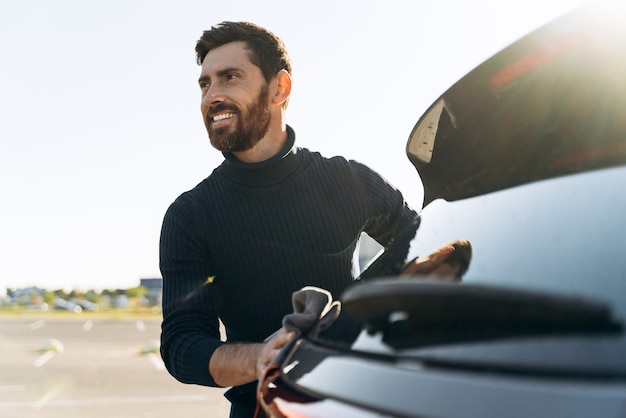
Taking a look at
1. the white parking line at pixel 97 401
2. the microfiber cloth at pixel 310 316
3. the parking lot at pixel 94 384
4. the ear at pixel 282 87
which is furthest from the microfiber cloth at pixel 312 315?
the white parking line at pixel 97 401

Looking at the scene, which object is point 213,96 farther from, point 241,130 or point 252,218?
point 252,218

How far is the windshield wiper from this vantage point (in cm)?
74

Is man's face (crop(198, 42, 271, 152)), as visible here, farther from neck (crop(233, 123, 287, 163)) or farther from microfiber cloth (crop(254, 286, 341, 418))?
microfiber cloth (crop(254, 286, 341, 418))

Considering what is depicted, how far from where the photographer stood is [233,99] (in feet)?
6.78

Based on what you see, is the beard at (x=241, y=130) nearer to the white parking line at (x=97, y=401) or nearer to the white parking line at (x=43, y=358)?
the white parking line at (x=97, y=401)

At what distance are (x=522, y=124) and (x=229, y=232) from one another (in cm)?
109

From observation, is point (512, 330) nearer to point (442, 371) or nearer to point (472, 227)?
point (442, 371)

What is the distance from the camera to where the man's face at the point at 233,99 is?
205cm

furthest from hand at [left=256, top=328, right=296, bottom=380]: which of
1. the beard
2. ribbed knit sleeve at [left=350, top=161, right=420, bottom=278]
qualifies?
the beard

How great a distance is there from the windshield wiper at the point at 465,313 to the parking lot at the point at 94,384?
11.2 m

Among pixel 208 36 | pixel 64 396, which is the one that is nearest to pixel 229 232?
pixel 208 36

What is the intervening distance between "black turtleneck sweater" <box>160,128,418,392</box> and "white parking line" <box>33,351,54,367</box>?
57.6 ft

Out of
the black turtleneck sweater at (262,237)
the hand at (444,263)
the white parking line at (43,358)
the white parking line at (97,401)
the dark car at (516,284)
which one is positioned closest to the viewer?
the dark car at (516,284)

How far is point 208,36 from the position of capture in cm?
219
